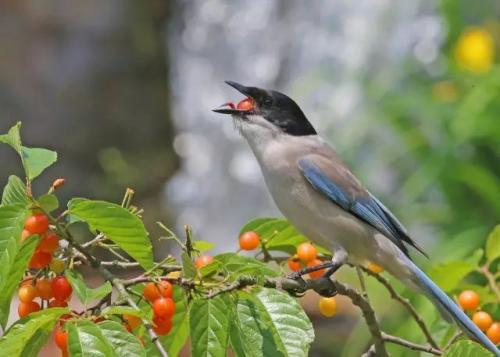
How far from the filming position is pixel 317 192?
7.06ft

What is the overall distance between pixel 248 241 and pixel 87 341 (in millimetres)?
453

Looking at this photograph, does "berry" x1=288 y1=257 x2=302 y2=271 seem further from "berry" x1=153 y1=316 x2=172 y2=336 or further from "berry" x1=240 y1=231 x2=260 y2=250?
"berry" x1=153 y1=316 x2=172 y2=336

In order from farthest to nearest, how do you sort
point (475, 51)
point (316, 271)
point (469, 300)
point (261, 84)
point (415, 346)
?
point (261, 84) → point (475, 51) → point (316, 271) → point (469, 300) → point (415, 346)

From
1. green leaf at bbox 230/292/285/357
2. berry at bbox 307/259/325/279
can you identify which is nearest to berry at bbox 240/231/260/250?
berry at bbox 307/259/325/279

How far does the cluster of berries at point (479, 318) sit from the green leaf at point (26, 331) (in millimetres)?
736

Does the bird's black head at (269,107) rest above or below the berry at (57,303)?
above

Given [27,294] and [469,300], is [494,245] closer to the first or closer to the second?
[469,300]

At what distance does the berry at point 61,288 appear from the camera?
1303 mm

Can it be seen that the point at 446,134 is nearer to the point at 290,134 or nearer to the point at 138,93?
the point at 290,134

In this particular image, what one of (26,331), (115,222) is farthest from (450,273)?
(26,331)

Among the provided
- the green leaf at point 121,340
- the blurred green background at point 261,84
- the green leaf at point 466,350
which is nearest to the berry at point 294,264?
the green leaf at point 466,350

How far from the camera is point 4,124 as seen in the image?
5.71 meters

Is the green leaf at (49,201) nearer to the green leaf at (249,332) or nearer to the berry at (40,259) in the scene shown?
the berry at (40,259)

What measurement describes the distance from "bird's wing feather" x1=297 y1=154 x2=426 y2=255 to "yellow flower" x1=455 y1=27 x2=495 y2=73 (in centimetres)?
251
